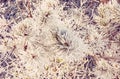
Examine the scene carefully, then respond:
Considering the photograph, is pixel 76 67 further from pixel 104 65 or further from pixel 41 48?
pixel 41 48

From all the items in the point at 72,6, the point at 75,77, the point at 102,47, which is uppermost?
the point at 72,6

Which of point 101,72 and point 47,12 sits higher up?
point 47,12

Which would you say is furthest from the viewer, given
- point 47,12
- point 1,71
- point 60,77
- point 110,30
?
point 1,71

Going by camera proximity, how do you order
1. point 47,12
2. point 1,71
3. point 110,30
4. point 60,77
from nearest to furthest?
point 47,12, point 110,30, point 60,77, point 1,71

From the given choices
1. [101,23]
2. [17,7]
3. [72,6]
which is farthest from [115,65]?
[17,7]

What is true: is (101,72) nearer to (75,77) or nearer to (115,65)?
(115,65)

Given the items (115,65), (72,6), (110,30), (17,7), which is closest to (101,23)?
(110,30)

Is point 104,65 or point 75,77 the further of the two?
point 75,77
